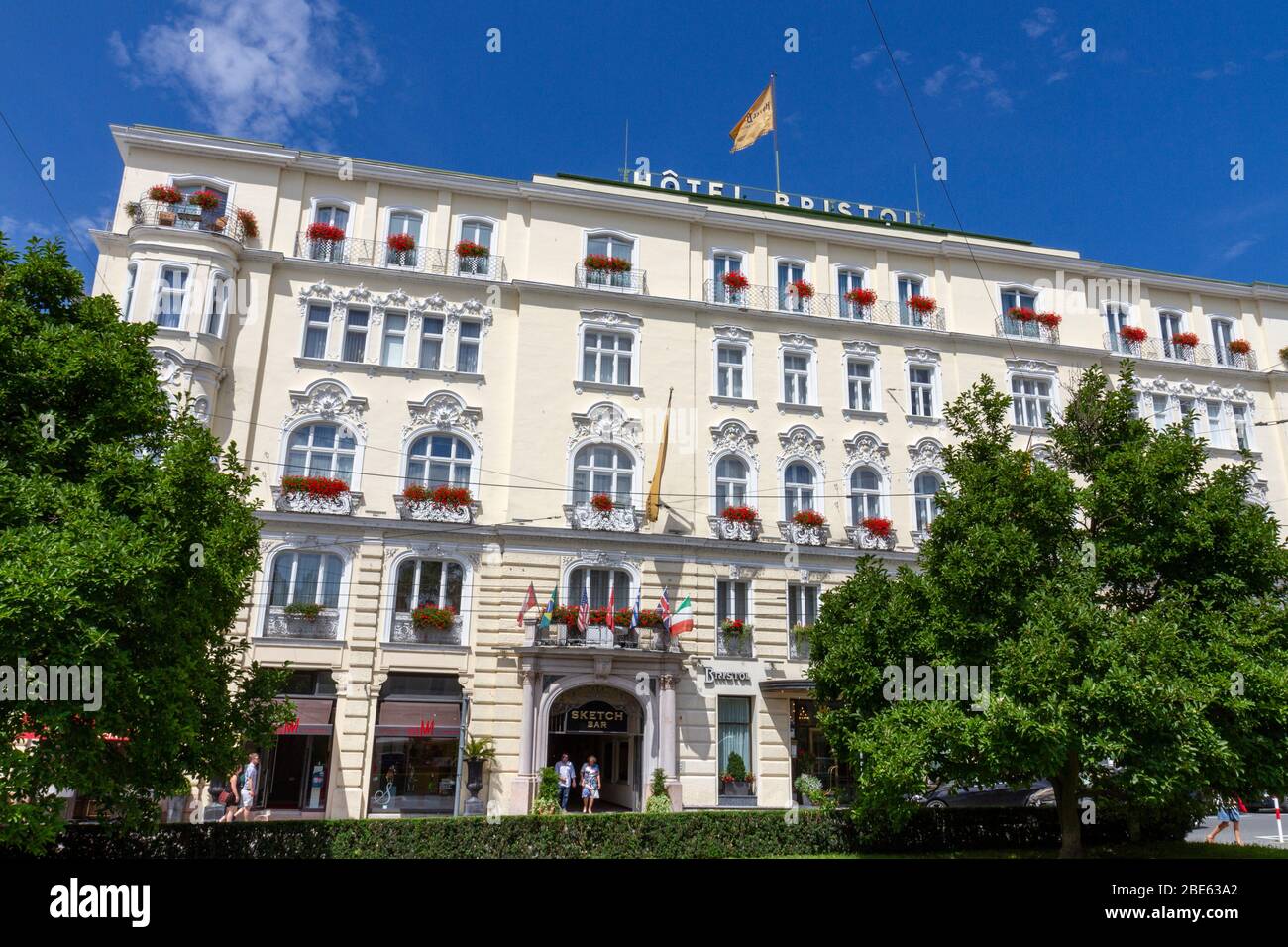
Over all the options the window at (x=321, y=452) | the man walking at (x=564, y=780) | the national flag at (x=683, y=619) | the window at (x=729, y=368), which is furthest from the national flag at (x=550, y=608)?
the window at (x=729, y=368)

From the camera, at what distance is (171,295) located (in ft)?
91.5

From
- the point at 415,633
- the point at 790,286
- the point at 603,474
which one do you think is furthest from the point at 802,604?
the point at 415,633

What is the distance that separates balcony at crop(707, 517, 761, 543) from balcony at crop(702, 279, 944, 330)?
8078mm

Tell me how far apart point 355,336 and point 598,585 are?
11.7 metres

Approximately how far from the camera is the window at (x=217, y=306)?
2791 centimetres

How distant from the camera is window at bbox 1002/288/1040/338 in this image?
1373 inches

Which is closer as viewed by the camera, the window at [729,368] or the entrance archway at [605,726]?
the entrance archway at [605,726]

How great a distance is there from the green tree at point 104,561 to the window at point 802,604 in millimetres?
18059

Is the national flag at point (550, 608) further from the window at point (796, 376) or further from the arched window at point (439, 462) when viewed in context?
the window at point (796, 376)

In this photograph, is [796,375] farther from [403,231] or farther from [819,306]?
[403,231]

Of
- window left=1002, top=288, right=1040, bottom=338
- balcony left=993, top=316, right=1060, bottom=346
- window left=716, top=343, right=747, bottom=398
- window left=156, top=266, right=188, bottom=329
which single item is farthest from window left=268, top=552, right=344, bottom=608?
window left=1002, top=288, right=1040, bottom=338

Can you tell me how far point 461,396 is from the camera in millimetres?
29812

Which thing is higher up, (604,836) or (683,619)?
(683,619)

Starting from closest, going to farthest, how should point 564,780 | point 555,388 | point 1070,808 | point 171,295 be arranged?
point 1070,808, point 564,780, point 171,295, point 555,388
